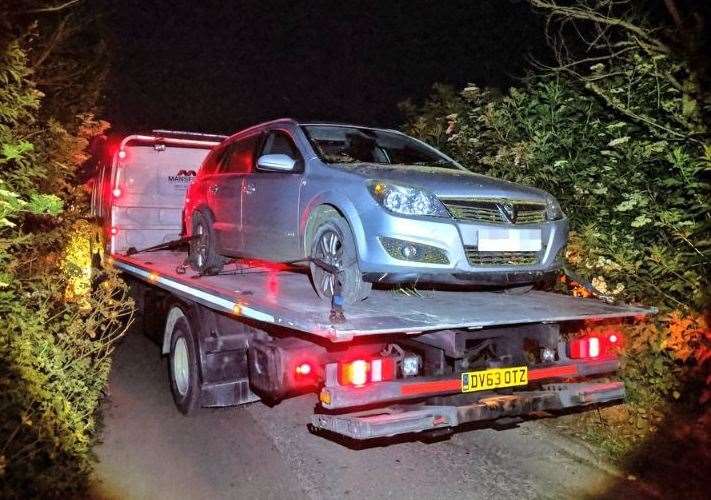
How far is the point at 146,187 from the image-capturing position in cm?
987

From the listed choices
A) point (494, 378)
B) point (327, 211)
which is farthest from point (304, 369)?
point (327, 211)

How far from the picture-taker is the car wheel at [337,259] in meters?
4.76

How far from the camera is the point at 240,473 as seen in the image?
478 cm

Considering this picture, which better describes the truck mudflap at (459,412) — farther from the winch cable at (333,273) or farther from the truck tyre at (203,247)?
the truck tyre at (203,247)

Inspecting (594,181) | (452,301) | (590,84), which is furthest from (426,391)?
(590,84)

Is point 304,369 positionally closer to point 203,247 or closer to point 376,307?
point 376,307

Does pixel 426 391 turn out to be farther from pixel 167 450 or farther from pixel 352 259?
pixel 167 450

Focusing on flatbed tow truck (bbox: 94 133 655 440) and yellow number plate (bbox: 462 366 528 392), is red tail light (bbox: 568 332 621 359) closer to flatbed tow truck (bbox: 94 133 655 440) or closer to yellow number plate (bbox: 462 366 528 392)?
flatbed tow truck (bbox: 94 133 655 440)

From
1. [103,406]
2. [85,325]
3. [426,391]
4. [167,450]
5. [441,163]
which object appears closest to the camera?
[426,391]

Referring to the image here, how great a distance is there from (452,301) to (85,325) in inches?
109

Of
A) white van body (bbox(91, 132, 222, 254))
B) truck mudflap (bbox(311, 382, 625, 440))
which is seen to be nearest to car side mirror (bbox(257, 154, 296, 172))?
truck mudflap (bbox(311, 382, 625, 440))

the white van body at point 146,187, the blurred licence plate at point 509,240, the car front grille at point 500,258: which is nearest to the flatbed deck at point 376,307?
the car front grille at point 500,258

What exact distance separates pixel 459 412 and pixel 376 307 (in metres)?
0.95

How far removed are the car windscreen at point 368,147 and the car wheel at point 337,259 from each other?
753 mm
